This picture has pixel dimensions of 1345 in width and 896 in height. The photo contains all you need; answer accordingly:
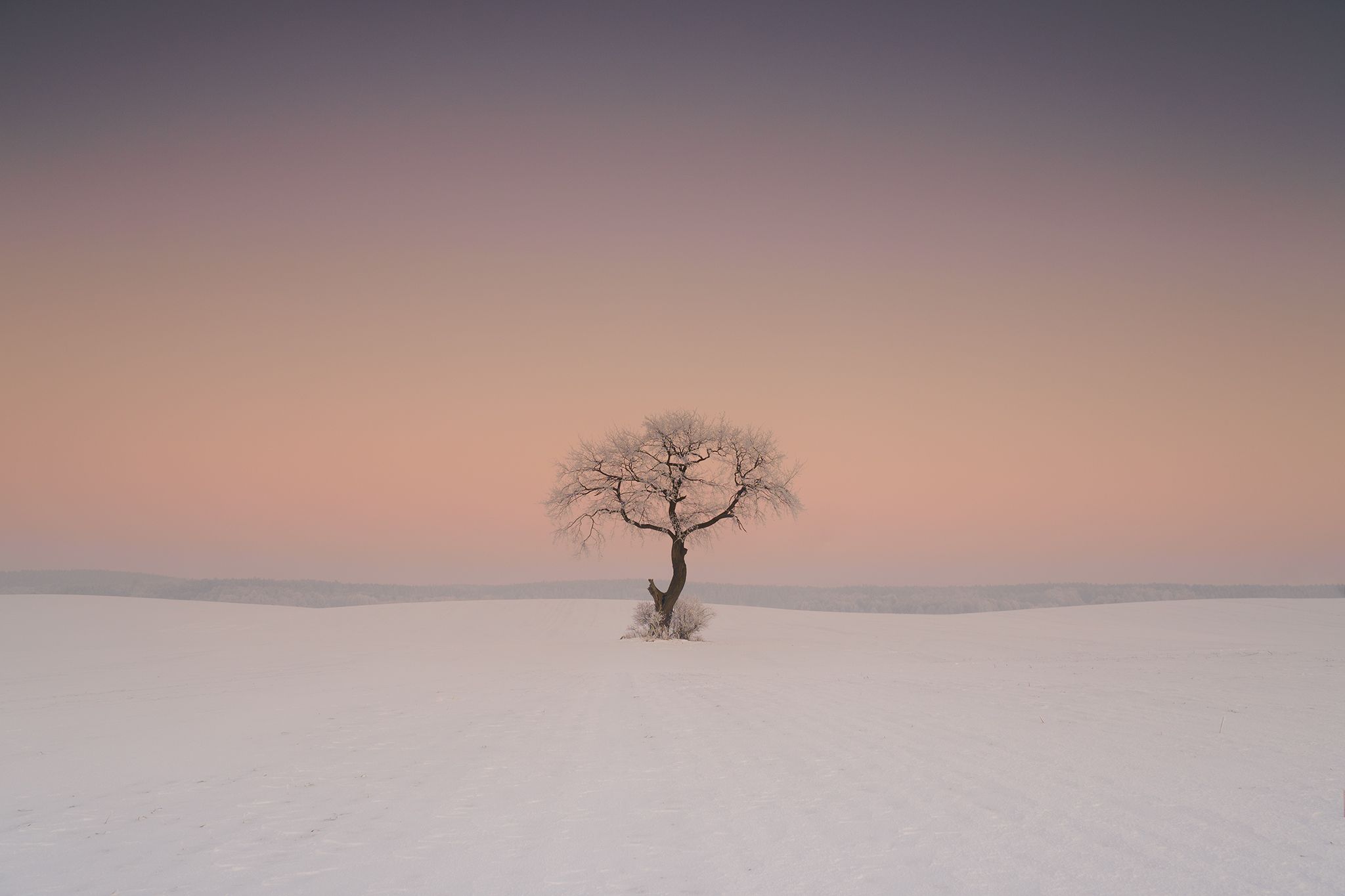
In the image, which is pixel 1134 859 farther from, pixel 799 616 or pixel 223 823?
pixel 799 616

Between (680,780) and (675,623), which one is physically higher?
(675,623)

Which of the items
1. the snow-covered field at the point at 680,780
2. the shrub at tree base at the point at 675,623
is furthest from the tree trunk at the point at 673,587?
the snow-covered field at the point at 680,780

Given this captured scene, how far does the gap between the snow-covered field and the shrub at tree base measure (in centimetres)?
818

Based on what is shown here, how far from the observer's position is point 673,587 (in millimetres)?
23703

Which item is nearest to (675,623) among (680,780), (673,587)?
(673,587)

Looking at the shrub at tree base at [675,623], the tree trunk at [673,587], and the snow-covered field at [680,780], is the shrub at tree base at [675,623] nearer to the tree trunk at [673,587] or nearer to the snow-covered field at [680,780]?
the tree trunk at [673,587]

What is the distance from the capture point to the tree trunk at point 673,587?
23.7 metres

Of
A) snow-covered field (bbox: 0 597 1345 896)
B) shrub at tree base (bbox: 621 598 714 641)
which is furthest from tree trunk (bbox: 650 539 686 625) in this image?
snow-covered field (bbox: 0 597 1345 896)

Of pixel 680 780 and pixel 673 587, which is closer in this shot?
pixel 680 780

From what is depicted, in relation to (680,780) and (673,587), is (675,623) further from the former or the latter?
(680,780)

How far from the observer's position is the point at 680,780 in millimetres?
6410

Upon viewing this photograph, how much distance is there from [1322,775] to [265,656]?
19401mm

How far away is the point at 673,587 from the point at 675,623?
1115 millimetres

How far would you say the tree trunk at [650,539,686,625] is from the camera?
23.7 metres
